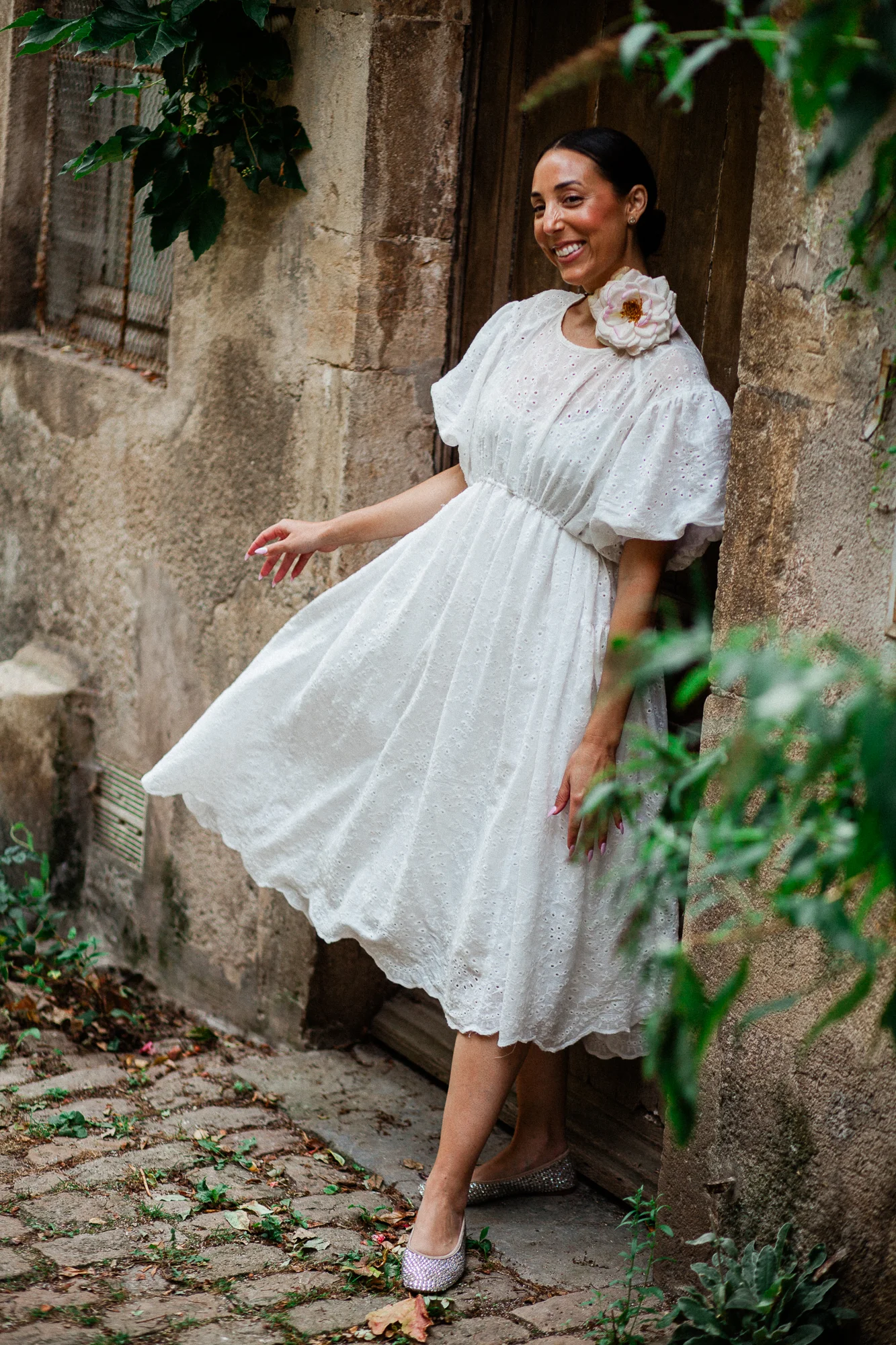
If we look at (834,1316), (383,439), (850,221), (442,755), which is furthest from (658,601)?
(834,1316)

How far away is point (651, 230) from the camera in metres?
2.68

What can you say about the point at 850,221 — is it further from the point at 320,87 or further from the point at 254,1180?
the point at 254,1180

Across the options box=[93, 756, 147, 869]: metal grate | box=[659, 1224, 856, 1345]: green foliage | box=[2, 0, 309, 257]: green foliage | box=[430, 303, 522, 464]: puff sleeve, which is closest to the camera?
box=[659, 1224, 856, 1345]: green foliage

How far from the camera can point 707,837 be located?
1.25 meters

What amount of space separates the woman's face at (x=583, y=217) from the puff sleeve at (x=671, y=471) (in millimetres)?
296

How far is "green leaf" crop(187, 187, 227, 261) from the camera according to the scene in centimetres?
355

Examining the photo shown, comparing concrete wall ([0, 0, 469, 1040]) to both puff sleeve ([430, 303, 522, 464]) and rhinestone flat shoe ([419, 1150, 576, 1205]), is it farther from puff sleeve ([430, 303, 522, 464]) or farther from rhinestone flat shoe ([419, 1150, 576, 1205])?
rhinestone flat shoe ([419, 1150, 576, 1205])

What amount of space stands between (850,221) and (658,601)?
2.45 feet

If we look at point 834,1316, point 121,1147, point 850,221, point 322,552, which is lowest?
point 121,1147

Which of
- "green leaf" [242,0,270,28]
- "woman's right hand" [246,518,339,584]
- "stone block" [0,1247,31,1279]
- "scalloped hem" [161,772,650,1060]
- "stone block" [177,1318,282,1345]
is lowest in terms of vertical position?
"stone block" [0,1247,31,1279]

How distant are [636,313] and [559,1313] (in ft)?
5.67

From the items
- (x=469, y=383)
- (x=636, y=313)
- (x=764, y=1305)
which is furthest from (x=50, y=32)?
(x=764, y=1305)

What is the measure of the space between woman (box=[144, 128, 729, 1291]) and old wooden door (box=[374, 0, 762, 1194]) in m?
0.17

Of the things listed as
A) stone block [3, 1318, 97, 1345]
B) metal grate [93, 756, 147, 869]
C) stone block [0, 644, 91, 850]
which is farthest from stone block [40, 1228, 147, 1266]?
stone block [0, 644, 91, 850]
